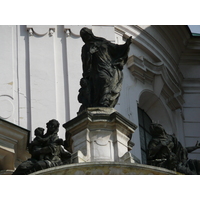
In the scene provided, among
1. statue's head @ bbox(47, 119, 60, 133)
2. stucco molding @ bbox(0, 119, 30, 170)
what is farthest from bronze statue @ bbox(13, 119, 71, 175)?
stucco molding @ bbox(0, 119, 30, 170)

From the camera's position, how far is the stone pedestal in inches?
647

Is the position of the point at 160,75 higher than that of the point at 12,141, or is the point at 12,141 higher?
the point at 160,75

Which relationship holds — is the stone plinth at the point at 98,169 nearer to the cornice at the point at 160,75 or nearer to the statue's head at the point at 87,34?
the statue's head at the point at 87,34

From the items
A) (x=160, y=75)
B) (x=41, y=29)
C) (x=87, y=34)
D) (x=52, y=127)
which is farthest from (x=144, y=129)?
(x=52, y=127)

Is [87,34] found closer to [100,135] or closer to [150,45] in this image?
[100,135]

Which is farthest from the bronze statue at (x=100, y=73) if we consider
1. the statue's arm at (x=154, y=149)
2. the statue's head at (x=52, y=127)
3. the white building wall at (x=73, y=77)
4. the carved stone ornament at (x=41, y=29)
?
the carved stone ornament at (x=41, y=29)

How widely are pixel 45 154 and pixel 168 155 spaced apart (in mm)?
1794

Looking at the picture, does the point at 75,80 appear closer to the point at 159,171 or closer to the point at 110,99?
the point at 110,99

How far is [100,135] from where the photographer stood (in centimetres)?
1664

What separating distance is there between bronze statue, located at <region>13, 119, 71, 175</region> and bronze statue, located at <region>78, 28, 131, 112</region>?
63cm

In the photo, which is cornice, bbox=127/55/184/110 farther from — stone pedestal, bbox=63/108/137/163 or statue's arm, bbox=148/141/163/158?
stone pedestal, bbox=63/108/137/163

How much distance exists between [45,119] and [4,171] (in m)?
1.66

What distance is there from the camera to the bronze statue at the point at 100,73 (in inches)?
675

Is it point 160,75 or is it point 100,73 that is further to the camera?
point 160,75
